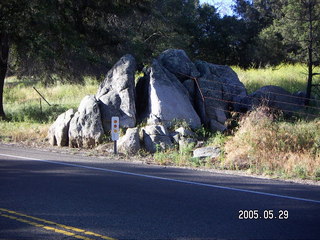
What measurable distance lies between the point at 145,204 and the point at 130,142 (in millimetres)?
6352

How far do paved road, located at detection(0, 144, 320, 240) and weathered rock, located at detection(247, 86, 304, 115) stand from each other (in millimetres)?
7481

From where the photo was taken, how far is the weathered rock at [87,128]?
15.0 meters

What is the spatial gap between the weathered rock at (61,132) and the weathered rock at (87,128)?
0.29 m

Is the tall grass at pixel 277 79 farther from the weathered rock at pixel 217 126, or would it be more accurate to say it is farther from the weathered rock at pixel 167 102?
the weathered rock at pixel 167 102

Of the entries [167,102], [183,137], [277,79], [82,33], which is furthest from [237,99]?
[82,33]

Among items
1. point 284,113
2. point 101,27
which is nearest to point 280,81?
point 284,113

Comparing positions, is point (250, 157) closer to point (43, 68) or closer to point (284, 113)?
point (284, 113)

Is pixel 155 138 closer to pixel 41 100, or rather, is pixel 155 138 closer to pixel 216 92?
pixel 216 92

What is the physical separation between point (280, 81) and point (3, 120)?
15.0m

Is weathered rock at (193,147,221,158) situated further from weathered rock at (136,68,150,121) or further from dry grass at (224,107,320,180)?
weathered rock at (136,68,150,121)

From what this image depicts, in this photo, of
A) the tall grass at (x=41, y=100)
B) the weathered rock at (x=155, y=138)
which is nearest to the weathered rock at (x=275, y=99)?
the weathered rock at (x=155, y=138)

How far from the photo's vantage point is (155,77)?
1625 centimetres

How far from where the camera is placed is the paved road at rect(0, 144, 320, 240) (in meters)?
6.21

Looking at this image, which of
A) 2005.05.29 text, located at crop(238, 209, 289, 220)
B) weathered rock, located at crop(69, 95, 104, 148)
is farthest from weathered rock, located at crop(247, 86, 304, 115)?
2005.05.29 text, located at crop(238, 209, 289, 220)
